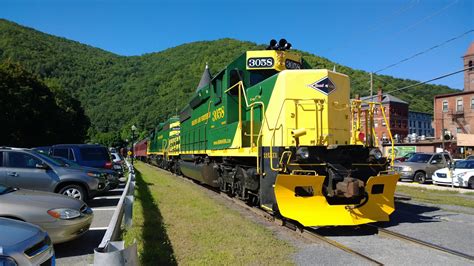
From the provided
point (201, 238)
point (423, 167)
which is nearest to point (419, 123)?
point (423, 167)

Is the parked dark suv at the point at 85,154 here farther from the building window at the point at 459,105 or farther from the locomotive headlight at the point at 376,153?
the building window at the point at 459,105

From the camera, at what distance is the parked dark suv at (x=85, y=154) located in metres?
14.9

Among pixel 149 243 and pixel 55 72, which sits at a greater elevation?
pixel 55 72

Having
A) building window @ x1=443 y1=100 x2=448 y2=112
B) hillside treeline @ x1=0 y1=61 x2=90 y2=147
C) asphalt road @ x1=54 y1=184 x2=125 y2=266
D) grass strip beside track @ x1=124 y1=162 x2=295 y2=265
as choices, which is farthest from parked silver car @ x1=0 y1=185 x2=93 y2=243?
building window @ x1=443 y1=100 x2=448 y2=112

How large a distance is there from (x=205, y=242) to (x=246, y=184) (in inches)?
138

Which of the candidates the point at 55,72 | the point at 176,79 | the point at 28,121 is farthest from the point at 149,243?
the point at 55,72

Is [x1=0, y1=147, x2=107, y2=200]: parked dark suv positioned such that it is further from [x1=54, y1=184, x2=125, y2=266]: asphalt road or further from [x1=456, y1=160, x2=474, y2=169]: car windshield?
[x1=456, y1=160, x2=474, y2=169]: car windshield

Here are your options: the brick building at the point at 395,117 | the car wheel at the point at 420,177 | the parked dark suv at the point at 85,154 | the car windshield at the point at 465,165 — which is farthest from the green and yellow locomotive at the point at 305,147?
the brick building at the point at 395,117

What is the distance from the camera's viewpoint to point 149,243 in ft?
22.3

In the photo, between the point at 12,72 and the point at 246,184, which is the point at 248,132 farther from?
the point at 12,72

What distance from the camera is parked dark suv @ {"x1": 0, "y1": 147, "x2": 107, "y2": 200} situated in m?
10.3

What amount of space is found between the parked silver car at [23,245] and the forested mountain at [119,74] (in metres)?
64.5

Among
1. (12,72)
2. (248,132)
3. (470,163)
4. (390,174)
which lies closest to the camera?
(390,174)

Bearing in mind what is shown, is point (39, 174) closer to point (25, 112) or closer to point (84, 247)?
point (84, 247)
